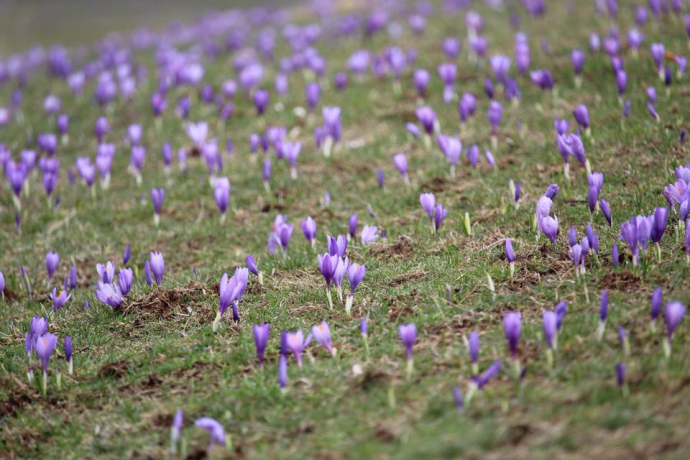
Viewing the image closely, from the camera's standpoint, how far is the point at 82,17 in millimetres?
23734

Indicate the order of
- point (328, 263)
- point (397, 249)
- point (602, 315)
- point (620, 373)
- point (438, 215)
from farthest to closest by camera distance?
point (397, 249) → point (438, 215) → point (328, 263) → point (602, 315) → point (620, 373)

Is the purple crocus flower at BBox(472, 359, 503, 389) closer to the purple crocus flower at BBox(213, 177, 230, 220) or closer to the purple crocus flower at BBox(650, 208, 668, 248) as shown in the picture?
the purple crocus flower at BBox(650, 208, 668, 248)

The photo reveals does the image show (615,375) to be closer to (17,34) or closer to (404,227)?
(404,227)

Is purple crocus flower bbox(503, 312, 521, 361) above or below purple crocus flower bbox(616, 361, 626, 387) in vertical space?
above

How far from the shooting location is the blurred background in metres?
20.2

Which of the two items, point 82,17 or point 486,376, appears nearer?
point 486,376

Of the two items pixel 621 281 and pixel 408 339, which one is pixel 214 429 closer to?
pixel 408 339

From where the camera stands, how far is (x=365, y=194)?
6.48 m

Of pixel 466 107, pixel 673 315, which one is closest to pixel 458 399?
pixel 673 315

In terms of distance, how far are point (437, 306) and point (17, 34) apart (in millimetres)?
20498

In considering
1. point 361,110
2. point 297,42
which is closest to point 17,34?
point 297,42

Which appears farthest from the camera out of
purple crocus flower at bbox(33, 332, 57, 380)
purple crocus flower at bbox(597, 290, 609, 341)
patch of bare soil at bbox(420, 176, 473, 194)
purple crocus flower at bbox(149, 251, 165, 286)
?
patch of bare soil at bbox(420, 176, 473, 194)

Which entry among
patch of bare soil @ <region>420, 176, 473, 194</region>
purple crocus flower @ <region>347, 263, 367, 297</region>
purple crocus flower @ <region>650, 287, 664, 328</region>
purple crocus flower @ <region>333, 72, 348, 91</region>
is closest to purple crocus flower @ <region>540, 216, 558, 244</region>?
purple crocus flower @ <region>650, 287, 664, 328</region>

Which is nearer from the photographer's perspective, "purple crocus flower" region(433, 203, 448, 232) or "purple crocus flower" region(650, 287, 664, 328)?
"purple crocus flower" region(650, 287, 664, 328)
